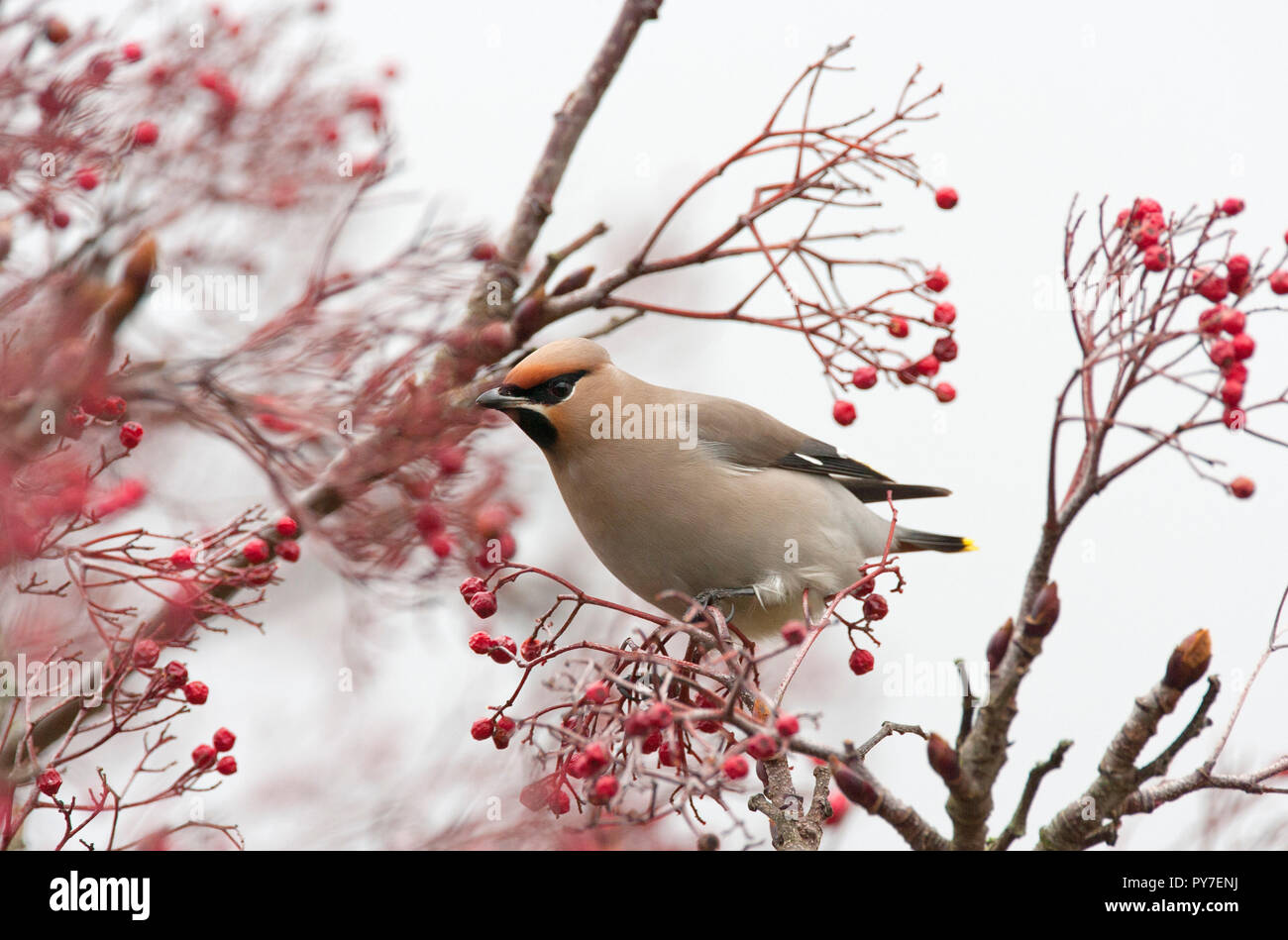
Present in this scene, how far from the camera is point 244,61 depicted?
4965 mm

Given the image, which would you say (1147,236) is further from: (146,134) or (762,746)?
(146,134)

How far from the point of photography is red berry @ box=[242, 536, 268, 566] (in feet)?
10.9

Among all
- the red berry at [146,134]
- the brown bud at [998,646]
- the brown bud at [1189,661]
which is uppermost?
the red berry at [146,134]

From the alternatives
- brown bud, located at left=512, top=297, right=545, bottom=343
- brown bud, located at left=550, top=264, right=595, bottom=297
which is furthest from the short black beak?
brown bud, located at left=550, top=264, right=595, bottom=297

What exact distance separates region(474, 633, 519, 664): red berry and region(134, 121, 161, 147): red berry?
7.02 feet

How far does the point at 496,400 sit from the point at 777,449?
51.3 inches

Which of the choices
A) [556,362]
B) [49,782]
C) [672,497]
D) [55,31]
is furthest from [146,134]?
[49,782]

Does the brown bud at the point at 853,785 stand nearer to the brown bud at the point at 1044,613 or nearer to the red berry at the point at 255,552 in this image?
the brown bud at the point at 1044,613

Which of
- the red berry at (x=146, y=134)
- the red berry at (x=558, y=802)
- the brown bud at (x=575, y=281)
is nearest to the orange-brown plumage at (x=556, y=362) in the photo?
the brown bud at (x=575, y=281)

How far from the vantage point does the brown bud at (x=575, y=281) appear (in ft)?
12.1

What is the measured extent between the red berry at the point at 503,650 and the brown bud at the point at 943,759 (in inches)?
37.2

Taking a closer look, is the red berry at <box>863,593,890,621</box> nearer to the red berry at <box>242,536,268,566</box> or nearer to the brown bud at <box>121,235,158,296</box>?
the red berry at <box>242,536,268,566</box>
